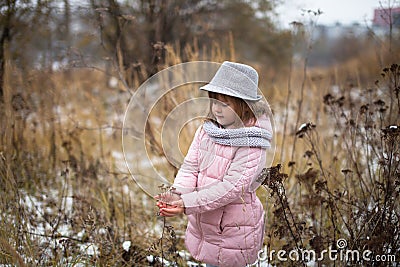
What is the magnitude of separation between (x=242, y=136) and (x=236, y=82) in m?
0.23

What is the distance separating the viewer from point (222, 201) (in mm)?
1734

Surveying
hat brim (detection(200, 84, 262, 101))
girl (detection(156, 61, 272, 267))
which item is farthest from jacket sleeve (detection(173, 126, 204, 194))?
hat brim (detection(200, 84, 262, 101))

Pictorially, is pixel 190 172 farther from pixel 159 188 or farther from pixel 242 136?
pixel 242 136

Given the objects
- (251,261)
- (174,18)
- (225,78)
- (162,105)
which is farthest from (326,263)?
(174,18)

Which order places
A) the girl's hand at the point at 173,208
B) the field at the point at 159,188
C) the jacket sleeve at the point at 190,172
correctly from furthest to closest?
the field at the point at 159,188 → the jacket sleeve at the point at 190,172 → the girl's hand at the point at 173,208

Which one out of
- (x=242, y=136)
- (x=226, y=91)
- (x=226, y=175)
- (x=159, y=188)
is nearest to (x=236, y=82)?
(x=226, y=91)

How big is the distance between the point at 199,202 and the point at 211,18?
317cm

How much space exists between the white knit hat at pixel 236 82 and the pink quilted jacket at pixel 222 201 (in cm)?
23

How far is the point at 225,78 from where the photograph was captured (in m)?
1.75

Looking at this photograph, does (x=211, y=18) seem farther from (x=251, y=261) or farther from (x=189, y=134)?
(x=251, y=261)

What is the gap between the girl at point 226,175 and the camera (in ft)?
5.67

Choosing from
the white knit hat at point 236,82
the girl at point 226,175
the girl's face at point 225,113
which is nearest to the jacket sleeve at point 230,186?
the girl at point 226,175

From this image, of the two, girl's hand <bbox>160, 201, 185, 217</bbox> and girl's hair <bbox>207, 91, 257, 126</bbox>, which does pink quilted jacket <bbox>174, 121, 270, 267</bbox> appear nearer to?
girl's hand <bbox>160, 201, 185, 217</bbox>

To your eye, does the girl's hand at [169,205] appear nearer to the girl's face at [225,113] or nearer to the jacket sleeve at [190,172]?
the jacket sleeve at [190,172]
